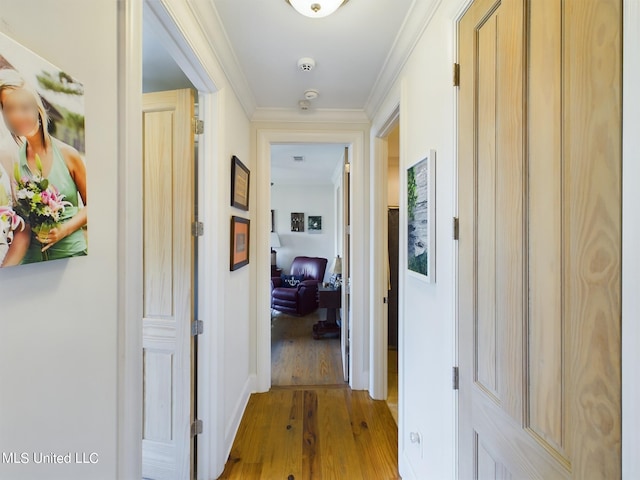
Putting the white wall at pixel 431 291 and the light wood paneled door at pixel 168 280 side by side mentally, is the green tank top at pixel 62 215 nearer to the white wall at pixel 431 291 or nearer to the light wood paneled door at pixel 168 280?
the light wood paneled door at pixel 168 280

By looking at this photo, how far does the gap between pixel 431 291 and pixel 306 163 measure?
11.2 feet

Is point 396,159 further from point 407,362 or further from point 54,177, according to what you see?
point 54,177

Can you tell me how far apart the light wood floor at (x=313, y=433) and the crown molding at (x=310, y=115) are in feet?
8.16

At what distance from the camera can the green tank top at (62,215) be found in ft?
1.75

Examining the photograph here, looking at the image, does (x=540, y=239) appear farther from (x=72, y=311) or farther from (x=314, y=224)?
(x=314, y=224)

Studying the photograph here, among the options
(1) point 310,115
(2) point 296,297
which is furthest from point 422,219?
(2) point 296,297

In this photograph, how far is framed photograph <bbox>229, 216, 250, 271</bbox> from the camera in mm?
1867

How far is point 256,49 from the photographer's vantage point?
5.43 feet

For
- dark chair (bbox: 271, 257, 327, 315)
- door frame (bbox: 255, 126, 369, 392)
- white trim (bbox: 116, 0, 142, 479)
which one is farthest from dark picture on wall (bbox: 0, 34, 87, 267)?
dark chair (bbox: 271, 257, 327, 315)

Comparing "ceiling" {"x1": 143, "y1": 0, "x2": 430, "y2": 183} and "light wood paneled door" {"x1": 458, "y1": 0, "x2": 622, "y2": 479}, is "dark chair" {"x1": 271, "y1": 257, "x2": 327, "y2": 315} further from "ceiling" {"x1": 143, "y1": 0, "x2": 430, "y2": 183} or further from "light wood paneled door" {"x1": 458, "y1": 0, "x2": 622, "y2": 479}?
"light wood paneled door" {"x1": 458, "y1": 0, "x2": 622, "y2": 479}

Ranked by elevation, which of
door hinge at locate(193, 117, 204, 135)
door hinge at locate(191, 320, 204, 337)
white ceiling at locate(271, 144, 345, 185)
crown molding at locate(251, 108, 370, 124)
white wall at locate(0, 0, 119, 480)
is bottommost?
door hinge at locate(191, 320, 204, 337)

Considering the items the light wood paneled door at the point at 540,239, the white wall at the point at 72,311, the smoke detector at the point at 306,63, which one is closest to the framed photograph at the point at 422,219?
the light wood paneled door at the point at 540,239

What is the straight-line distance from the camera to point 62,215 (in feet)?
1.95

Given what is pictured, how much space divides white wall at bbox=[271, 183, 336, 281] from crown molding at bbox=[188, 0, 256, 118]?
3.71 m
